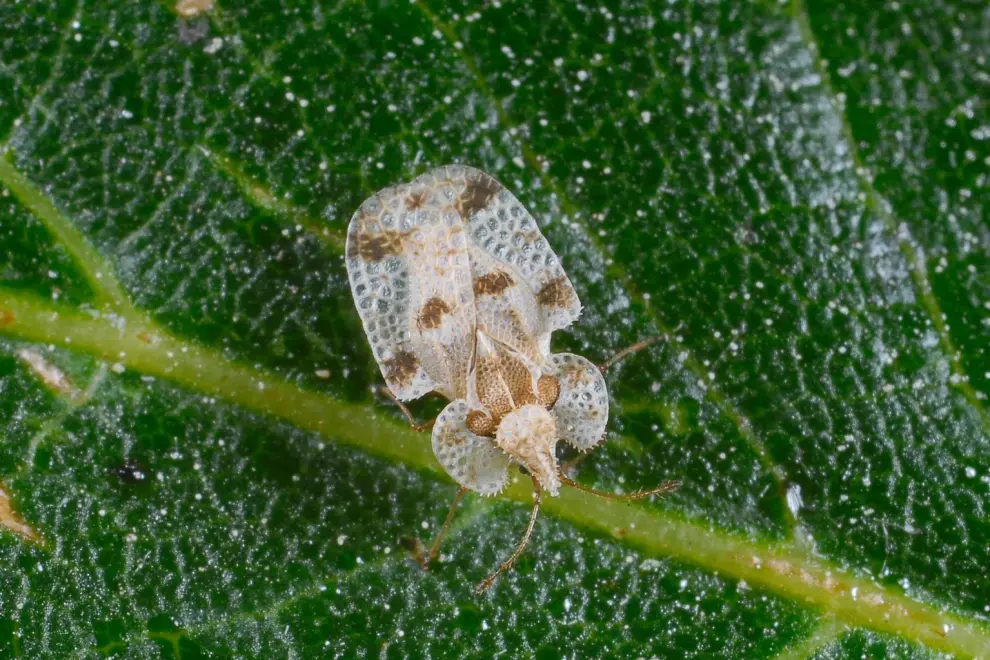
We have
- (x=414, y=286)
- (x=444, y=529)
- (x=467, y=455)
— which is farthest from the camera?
(x=414, y=286)

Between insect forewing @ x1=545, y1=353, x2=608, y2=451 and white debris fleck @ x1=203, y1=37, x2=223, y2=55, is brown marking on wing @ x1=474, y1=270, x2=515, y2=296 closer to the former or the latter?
insect forewing @ x1=545, y1=353, x2=608, y2=451

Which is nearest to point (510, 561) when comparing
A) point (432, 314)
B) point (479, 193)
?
point (432, 314)

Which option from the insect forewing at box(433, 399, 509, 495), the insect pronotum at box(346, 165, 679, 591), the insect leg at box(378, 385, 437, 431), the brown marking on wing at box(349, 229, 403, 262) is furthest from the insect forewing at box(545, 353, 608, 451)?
the brown marking on wing at box(349, 229, 403, 262)

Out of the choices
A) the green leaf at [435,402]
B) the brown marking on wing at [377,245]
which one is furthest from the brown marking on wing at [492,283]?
the brown marking on wing at [377,245]

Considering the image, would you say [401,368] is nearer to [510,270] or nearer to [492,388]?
[492,388]

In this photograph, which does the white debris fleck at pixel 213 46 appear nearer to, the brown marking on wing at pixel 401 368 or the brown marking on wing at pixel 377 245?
the brown marking on wing at pixel 377 245

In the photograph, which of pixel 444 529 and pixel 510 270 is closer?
pixel 444 529
